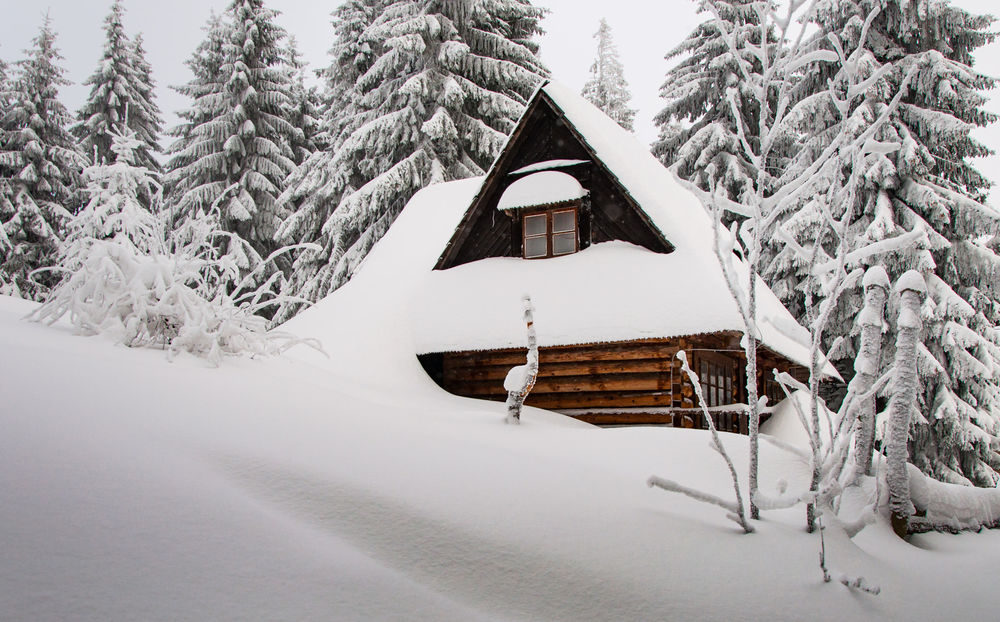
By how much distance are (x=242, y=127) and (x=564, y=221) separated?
54.8 feet

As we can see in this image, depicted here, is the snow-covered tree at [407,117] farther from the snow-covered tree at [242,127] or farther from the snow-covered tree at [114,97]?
the snow-covered tree at [114,97]

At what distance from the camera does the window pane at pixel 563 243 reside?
11875 mm

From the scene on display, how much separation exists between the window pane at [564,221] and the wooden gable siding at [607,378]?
2405 millimetres

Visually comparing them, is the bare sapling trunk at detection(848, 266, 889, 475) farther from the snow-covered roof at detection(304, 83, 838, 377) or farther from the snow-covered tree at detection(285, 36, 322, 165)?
the snow-covered tree at detection(285, 36, 322, 165)

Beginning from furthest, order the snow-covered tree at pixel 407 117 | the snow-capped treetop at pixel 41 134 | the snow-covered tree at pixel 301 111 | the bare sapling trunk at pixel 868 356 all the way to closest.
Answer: the snow-covered tree at pixel 301 111 → the snow-capped treetop at pixel 41 134 → the snow-covered tree at pixel 407 117 → the bare sapling trunk at pixel 868 356

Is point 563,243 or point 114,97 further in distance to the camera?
point 114,97

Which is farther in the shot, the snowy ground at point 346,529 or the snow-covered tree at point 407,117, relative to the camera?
the snow-covered tree at point 407,117

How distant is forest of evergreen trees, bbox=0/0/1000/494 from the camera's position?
1484 centimetres

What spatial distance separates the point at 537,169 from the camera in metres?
12.2

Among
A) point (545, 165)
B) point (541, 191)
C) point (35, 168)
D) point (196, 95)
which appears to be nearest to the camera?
point (541, 191)

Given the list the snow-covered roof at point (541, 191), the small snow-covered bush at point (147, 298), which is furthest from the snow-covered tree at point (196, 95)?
the small snow-covered bush at point (147, 298)

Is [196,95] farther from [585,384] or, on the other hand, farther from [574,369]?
[585,384]

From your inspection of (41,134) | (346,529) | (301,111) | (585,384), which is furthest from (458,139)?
(346,529)

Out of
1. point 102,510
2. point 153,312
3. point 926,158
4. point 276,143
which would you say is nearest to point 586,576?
point 102,510
